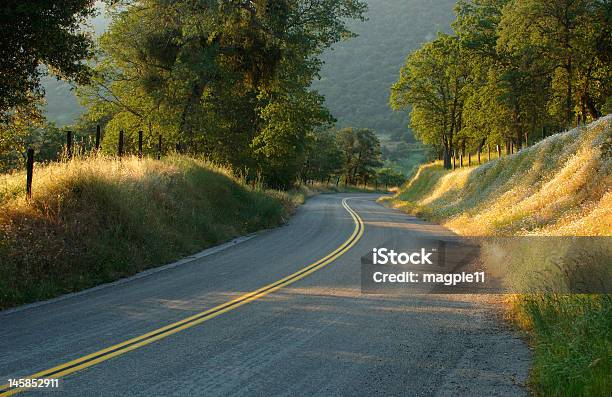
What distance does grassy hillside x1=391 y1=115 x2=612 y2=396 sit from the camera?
5.23 metres

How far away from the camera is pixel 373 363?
589 cm

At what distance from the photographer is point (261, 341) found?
6.64m

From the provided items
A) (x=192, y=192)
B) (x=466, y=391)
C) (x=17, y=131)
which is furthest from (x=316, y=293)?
(x=17, y=131)

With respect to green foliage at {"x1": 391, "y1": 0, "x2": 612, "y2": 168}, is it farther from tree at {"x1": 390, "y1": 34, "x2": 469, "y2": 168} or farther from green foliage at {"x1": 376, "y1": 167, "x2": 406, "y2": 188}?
green foliage at {"x1": 376, "y1": 167, "x2": 406, "y2": 188}

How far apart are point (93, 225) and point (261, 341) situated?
22.3 feet

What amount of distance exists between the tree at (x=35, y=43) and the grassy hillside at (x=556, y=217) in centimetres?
1249

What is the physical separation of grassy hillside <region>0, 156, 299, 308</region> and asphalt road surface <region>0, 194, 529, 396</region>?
2.85 feet

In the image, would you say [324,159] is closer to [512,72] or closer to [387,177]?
[387,177]

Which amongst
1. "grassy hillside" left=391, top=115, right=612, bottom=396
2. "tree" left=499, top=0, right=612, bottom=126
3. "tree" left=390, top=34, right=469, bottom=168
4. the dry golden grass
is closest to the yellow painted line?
"grassy hillside" left=391, top=115, right=612, bottom=396

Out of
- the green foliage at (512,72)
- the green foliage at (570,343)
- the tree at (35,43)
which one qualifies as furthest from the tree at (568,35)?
the green foliage at (570,343)

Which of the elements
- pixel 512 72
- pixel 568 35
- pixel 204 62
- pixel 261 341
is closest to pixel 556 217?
pixel 261 341

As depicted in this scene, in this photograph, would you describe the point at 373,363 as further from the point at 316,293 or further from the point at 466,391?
the point at 316,293

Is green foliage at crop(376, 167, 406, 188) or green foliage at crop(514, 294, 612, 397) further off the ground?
green foliage at crop(376, 167, 406, 188)

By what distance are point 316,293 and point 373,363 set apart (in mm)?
3639
